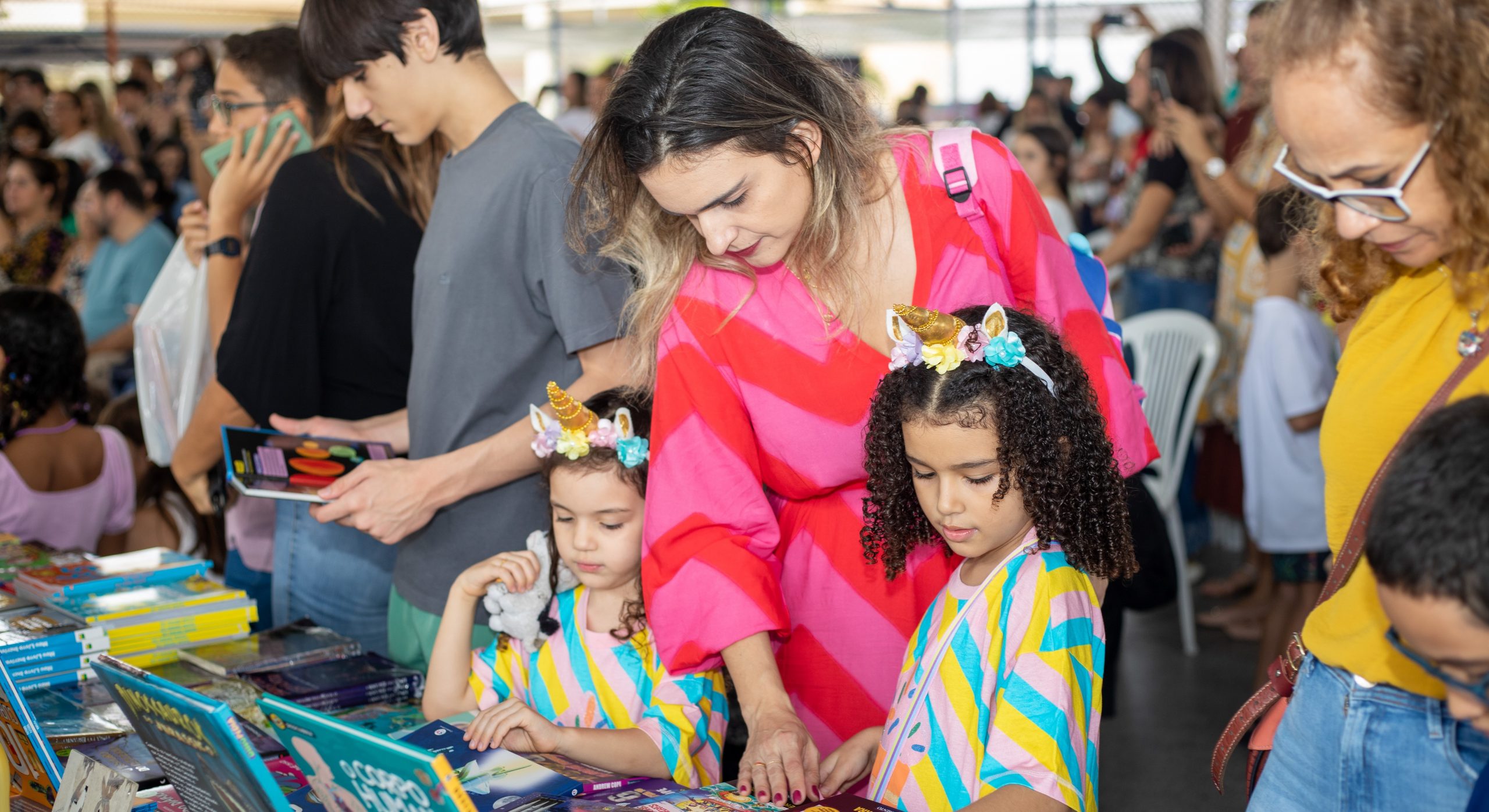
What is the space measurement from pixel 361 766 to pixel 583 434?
29.2 inches

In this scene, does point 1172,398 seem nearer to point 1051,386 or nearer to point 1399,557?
point 1051,386

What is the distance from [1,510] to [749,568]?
7.84 feet

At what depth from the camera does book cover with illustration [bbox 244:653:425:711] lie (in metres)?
1.91

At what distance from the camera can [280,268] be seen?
223cm

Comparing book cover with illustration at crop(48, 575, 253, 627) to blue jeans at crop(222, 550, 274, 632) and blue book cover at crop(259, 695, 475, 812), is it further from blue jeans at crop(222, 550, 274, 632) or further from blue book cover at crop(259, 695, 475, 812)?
blue book cover at crop(259, 695, 475, 812)

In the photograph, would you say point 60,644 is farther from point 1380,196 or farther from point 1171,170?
point 1171,170

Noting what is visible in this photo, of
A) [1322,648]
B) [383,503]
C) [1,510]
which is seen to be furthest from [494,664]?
[1,510]

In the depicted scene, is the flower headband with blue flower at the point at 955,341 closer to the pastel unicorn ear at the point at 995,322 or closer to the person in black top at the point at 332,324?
the pastel unicorn ear at the point at 995,322

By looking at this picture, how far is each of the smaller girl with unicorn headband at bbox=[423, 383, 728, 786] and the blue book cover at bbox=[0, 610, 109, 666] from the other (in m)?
0.56

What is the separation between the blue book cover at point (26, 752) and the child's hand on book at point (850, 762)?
3.13ft

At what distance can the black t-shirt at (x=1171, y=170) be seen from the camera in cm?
466

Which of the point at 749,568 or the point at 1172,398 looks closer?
the point at 749,568

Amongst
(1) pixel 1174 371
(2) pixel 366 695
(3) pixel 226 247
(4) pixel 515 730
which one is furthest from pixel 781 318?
(1) pixel 1174 371

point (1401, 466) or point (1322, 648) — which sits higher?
point (1401, 466)
